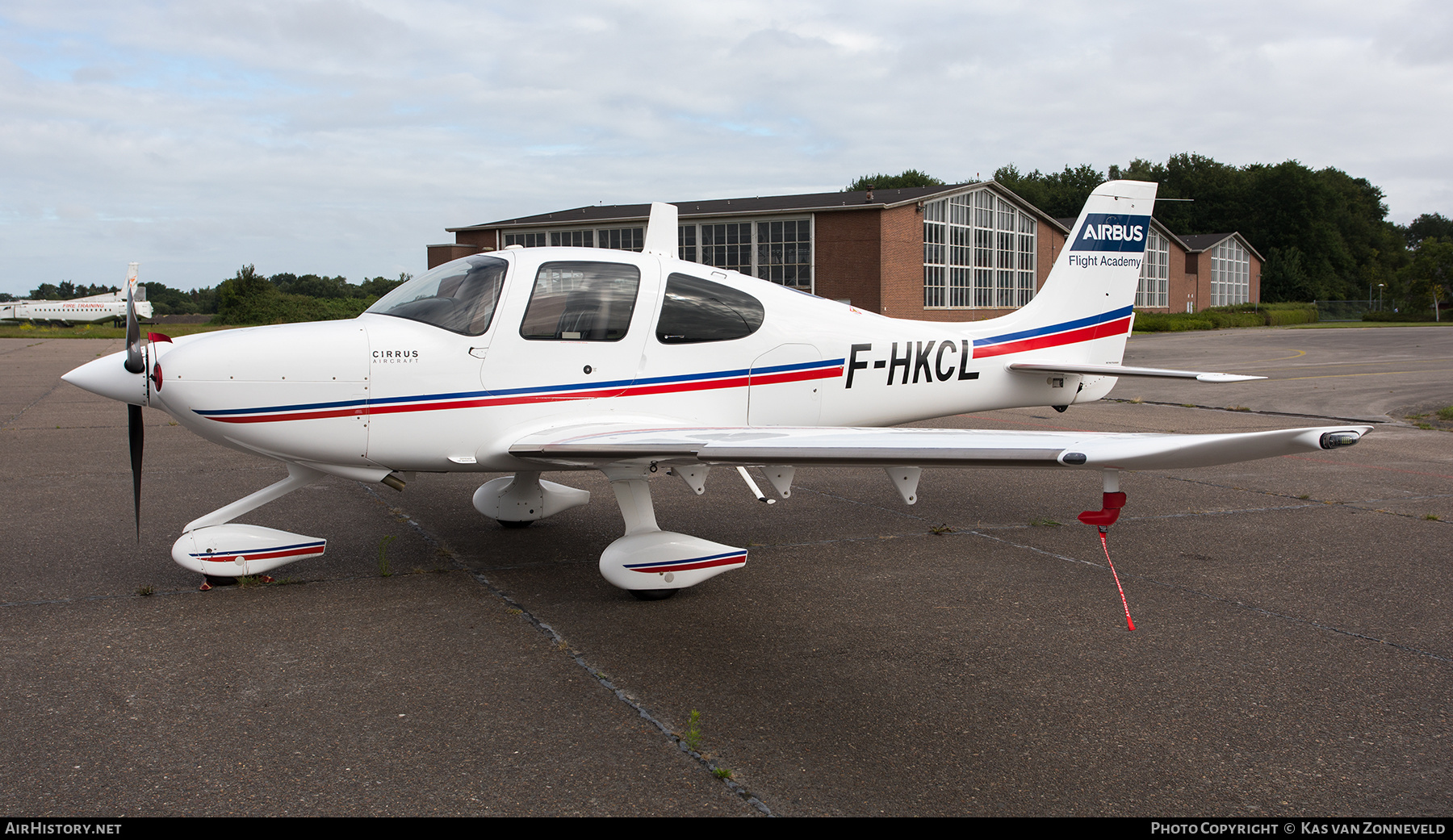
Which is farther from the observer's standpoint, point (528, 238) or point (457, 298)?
point (528, 238)

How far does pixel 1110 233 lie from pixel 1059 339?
1105 mm

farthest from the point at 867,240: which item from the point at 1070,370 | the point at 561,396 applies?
the point at 561,396

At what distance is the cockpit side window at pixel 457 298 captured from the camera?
558 centimetres

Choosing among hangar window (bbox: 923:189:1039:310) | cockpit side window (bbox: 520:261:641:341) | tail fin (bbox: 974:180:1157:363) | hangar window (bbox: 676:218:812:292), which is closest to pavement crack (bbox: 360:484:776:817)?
cockpit side window (bbox: 520:261:641:341)

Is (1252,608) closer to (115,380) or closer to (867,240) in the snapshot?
(115,380)

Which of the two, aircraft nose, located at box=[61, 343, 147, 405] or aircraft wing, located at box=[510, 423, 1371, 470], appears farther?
aircraft nose, located at box=[61, 343, 147, 405]

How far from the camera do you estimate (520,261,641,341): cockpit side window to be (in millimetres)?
5688

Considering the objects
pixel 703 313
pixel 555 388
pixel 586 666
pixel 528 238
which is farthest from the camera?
pixel 528 238

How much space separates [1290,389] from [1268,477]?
1061 cm

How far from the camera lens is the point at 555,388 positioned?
569cm

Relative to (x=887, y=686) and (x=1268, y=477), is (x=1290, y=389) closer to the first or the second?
(x=1268, y=477)

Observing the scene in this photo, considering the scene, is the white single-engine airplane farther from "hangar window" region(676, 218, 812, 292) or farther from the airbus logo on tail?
"hangar window" region(676, 218, 812, 292)

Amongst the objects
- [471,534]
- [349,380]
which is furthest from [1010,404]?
[349,380]

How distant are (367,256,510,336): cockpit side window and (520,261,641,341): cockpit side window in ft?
0.80
